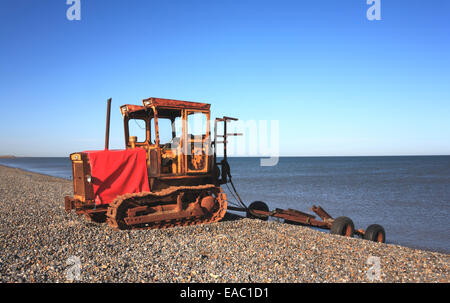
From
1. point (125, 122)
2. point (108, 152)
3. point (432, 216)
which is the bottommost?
point (432, 216)

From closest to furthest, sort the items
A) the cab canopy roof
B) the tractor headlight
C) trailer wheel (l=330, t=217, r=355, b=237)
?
the tractor headlight < the cab canopy roof < trailer wheel (l=330, t=217, r=355, b=237)

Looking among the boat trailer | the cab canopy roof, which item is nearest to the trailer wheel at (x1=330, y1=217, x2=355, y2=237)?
the boat trailer

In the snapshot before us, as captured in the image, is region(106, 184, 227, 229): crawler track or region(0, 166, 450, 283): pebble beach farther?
region(106, 184, 227, 229): crawler track

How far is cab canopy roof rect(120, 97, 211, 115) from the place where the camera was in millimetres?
9023

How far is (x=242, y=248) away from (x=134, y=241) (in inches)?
96.4

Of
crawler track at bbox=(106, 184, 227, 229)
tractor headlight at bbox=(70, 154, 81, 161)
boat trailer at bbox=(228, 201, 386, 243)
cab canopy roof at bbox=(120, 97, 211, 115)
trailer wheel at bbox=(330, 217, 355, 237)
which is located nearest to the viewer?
crawler track at bbox=(106, 184, 227, 229)

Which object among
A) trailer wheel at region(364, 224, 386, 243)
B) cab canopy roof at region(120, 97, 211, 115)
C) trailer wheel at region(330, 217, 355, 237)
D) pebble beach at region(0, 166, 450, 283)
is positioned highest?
cab canopy roof at region(120, 97, 211, 115)

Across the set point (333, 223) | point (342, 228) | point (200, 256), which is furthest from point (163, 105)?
point (342, 228)

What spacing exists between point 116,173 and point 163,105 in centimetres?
219

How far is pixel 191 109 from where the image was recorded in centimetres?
954

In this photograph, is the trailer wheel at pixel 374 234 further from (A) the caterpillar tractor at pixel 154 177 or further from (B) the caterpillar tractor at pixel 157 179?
(A) the caterpillar tractor at pixel 154 177

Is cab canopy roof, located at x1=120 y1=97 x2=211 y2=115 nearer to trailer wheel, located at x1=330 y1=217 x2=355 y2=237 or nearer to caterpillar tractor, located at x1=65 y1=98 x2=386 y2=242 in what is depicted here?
caterpillar tractor, located at x1=65 y1=98 x2=386 y2=242
